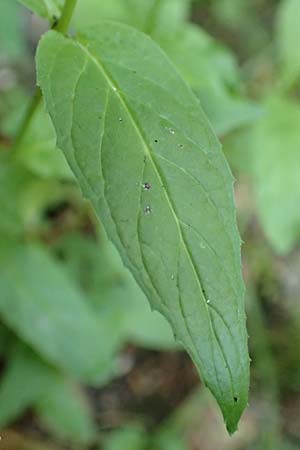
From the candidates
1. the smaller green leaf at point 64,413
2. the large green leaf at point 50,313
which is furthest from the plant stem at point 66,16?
the smaller green leaf at point 64,413

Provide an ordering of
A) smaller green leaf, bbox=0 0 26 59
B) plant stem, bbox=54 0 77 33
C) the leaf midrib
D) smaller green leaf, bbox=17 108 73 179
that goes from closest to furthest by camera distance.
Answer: the leaf midrib → plant stem, bbox=54 0 77 33 → smaller green leaf, bbox=17 108 73 179 → smaller green leaf, bbox=0 0 26 59

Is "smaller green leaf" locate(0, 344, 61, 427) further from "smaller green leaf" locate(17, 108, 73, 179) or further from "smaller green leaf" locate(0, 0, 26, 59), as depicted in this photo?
"smaller green leaf" locate(0, 0, 26, 59)

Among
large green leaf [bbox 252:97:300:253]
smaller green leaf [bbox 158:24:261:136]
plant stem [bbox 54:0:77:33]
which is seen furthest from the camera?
large green leaf [bbox 252:97:300:253]

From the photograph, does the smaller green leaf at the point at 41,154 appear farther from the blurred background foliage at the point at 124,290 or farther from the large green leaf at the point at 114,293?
the large green leaf at the point at 114,293

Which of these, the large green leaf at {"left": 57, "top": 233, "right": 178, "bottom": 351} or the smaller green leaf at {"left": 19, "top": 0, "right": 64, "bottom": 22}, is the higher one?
the smaller green leaf at {"left": 19, "top": 0, "right": 64, "bottom": 22}

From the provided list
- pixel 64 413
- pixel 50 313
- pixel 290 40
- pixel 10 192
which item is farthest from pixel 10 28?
pixel 64 413

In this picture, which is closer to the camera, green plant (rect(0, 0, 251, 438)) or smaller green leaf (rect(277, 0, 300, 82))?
green plant (rect(0, 0, 251, 438))

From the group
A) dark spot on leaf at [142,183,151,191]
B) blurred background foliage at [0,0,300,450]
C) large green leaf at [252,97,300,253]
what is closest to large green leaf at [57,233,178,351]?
blurred background foliage at [0,0,300,450]
